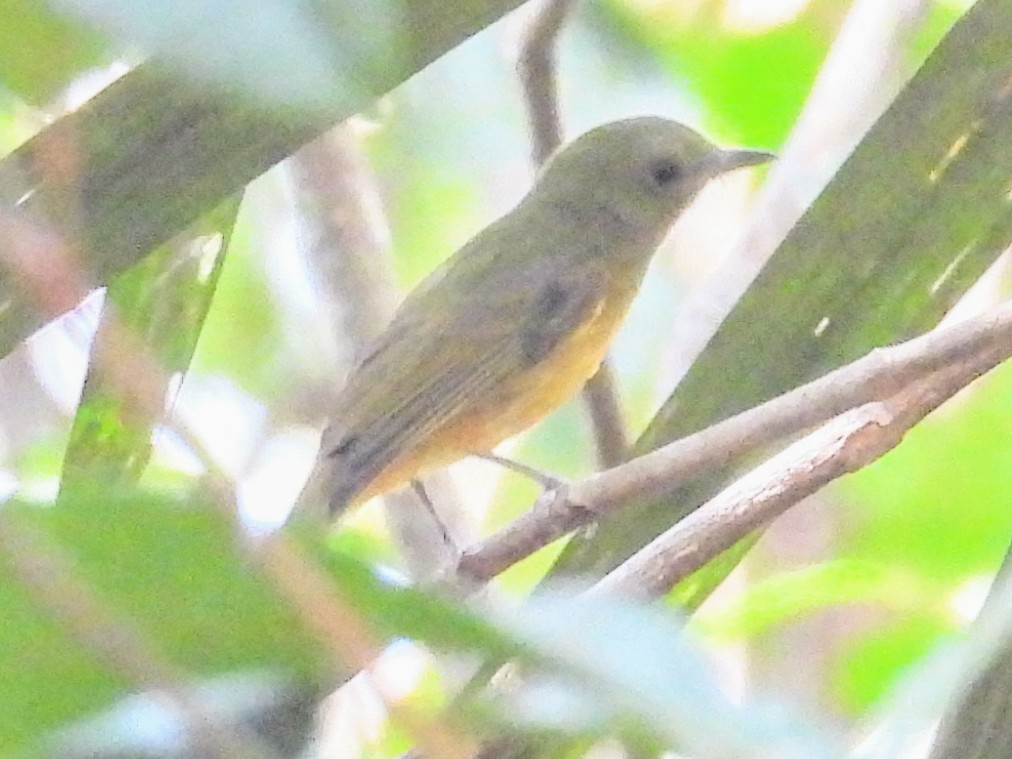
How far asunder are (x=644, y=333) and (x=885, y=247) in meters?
1.13

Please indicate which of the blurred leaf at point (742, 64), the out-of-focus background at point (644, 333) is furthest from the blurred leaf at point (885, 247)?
the blurred leaf at point (742, 64)

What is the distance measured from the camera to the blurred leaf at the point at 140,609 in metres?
0.34

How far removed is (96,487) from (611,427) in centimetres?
124

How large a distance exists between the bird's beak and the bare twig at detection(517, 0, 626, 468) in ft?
0.68

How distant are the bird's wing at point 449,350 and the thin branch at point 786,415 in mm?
544

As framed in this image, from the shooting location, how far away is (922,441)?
1.32 m

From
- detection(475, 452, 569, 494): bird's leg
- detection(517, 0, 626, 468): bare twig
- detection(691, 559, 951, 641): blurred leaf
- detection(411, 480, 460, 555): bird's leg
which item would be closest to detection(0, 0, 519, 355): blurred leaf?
detection(691, 559, 951, 641): blurred leaf

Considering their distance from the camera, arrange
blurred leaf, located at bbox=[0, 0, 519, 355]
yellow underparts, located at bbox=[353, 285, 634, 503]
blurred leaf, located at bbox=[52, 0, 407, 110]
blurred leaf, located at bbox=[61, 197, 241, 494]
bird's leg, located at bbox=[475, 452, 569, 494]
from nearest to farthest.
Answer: blurred leaf, located at bbox=[52, 0, 407, 110], blurred leaf, located at bbox=[0, 0, 519, 355], blurred leaf, located at bbox=[61, 197, 241, 494], bird's leg, located at bbox=[475, 452, 569, 494], yellow underparts, located at bbox=[353, 285, 634, 503]

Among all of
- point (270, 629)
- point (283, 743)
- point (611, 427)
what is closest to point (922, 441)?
point (611, 427)

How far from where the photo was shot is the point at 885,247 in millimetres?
1021

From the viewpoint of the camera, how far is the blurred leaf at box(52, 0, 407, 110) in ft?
0.99

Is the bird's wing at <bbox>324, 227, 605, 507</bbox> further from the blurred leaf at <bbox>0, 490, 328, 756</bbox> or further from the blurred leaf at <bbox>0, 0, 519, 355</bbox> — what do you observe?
the blurred leaf at <bbox>0, 490, 328, 756</bbox>

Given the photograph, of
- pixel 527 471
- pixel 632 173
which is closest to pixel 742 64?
pixel 527 471

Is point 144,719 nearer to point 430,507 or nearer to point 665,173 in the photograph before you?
point 430,507
